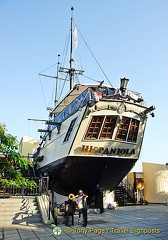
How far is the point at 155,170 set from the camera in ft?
51.8

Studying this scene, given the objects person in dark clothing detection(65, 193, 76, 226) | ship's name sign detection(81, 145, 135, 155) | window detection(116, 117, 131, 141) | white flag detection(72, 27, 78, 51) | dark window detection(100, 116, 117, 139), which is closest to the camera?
person in dark clothing detection(65, 193, 76, 226)

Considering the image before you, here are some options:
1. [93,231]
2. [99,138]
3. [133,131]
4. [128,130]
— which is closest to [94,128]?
[99,138]

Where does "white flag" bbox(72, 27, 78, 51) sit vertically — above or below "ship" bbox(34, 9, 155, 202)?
above

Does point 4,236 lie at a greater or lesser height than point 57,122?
lesser

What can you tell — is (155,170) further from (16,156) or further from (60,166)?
(16,156)

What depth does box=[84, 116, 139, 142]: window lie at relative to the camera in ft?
36.4

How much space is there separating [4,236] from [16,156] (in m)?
2.39

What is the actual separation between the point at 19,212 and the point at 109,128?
593cm

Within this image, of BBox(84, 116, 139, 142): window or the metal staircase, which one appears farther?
the metal staircase

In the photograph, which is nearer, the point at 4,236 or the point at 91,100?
the point at 4,236

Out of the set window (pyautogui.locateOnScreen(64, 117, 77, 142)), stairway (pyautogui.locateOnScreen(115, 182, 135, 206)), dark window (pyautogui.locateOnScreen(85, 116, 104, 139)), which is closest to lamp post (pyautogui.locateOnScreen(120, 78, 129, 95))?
dark window (pyautogui.locateOnScreen(85, 116, 104, 139))

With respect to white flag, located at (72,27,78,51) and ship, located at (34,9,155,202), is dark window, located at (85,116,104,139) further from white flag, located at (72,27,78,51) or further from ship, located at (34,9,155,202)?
white flag, located at (72,27,78,51)

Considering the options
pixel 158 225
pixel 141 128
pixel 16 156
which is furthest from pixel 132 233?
pixel 141 128

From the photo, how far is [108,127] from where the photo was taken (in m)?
11.4
